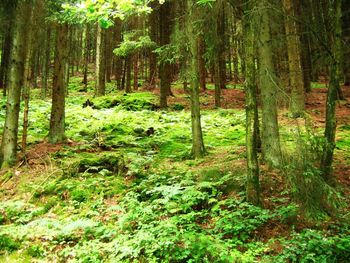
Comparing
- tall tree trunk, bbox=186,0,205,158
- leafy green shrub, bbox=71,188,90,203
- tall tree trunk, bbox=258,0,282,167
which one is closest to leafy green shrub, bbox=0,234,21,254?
leafy green shrub, bbox=71,188,90,203

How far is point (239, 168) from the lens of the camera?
6918mm

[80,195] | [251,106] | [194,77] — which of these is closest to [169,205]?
[80,195]

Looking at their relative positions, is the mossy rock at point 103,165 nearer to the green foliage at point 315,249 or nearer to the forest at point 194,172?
the forest at point 194,172

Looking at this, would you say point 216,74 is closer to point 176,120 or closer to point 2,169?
point 176,120

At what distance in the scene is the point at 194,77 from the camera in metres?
8.24

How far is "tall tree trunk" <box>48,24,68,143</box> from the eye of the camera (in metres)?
9.96

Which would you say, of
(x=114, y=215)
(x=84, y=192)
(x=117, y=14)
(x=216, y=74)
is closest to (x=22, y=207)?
(x=84, y=192)

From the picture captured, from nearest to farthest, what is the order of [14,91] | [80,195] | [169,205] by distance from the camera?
[169,205], [80,195], [14,91]

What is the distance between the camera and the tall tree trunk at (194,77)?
821 centimetres

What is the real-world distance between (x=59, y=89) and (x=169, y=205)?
6.45 meters

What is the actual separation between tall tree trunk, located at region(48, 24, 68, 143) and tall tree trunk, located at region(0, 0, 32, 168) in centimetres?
140

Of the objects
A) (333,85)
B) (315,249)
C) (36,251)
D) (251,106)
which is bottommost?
(36,251)

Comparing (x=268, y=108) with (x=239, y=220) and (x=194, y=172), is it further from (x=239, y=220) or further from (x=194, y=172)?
(x=239, y=220)

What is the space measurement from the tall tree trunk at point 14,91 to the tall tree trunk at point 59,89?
1.40 metres
